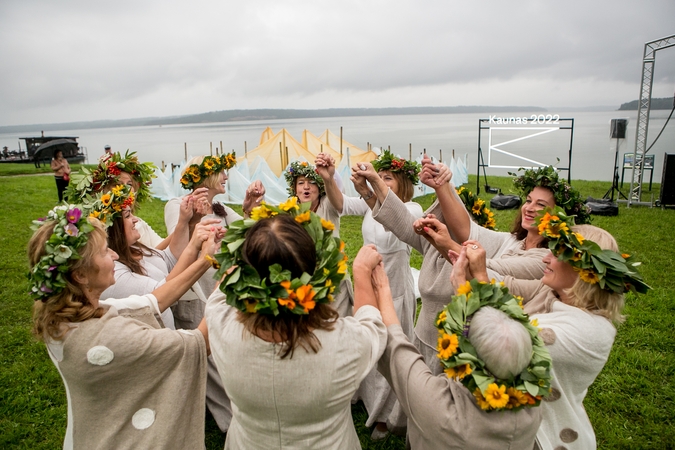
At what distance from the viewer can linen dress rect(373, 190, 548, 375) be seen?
2.93 meters

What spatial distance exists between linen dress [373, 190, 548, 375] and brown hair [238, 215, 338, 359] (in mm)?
1453

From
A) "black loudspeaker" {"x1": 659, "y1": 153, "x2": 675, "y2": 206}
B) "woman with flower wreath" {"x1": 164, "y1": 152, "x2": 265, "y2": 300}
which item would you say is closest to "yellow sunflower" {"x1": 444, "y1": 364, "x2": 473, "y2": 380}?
"woman with flower wreath" {"x1": 164, "y1": 152, "x2": 265, "y2": 300}

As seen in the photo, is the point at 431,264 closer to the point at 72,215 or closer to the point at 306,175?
the point at 306,175

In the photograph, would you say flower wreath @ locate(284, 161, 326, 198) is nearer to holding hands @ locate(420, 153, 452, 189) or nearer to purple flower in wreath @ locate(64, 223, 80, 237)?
holding hands @ locate(420, 153, 452, 189)

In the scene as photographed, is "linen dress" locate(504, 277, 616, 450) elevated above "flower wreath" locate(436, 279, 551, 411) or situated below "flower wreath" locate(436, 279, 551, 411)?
below

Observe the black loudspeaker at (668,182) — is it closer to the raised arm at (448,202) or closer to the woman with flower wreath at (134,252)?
the raised arm at (448,202)

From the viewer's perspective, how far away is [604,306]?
2.11m

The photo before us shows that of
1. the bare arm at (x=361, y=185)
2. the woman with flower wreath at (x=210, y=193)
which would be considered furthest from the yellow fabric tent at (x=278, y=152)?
the bare arm at (x=361, y=185)

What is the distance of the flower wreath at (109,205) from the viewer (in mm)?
3014

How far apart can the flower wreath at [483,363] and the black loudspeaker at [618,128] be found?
15976 millimetres

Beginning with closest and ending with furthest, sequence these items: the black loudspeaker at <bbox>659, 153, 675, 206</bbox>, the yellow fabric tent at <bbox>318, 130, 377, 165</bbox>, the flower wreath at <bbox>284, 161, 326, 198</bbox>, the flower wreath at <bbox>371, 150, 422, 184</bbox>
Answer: the flower wreath at <bbox>371, 150, 422, 184</bbox>
the flower wreath at <bbox>284, 161, 326, 198</bbox>
the black loudspeaker at <bbox>659, 153, 675, 206</bbox>
the yellow fabric tent at <bbox>318, 130, 377, 165</bbox>

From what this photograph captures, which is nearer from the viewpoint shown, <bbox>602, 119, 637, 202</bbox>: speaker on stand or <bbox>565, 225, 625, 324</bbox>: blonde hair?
<bbox>565, 225, 625, 324</bbox>: blonde hair

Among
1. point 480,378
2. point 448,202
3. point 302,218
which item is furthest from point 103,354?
point 448,202

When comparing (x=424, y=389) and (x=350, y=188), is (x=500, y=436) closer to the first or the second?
Result: (x=424, y=389)
